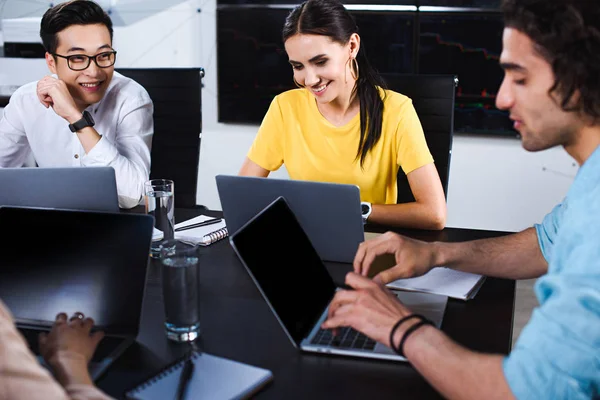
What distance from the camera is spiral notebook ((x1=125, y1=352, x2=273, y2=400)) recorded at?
2.73 ft

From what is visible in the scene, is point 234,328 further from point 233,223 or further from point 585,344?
point 585,344

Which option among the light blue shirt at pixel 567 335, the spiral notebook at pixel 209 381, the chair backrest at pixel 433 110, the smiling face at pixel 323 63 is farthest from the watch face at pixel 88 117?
the light blue shirt at pixel 567 335

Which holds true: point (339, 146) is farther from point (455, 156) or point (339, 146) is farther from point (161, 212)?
point (455, 156)

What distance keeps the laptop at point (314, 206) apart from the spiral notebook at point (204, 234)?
13cm

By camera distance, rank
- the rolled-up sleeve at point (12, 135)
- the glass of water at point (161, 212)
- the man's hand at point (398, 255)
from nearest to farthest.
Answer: the man's hand at point (398, 255) → the glass of water at point (161, 212) → the rolled-up sleeve at point (12, 135)

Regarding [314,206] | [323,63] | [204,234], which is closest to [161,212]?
[204,234]

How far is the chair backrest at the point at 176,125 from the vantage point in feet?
7.01

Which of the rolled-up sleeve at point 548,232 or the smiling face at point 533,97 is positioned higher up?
the smiling face at point 533,97

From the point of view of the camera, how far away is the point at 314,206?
1237 millimetres

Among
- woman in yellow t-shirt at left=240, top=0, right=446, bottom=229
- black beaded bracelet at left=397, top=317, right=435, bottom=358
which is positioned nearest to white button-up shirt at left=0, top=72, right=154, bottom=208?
woman in yellow t-shirt at left=240, top=0, right=446, bottom=229

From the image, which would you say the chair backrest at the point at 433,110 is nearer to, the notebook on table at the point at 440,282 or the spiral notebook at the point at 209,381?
the notebook on table at the point at 440,282

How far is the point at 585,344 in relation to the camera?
2.44ft

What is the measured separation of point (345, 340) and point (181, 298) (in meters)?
0.26

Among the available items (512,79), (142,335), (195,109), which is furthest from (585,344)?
(195,109)
